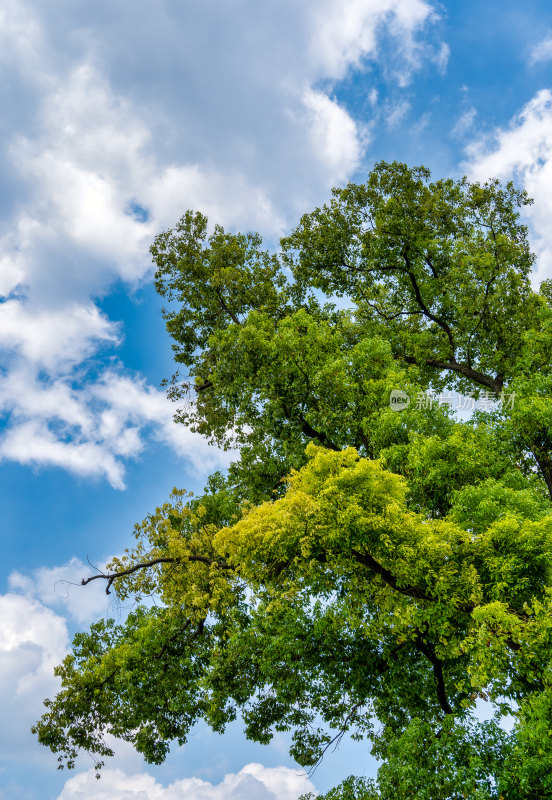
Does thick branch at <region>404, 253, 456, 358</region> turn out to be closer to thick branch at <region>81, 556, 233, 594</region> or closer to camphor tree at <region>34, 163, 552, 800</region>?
camphor tree at <region>34, 163, 552, 800</region>

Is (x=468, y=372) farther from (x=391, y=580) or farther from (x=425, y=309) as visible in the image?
(x=391, y=580)

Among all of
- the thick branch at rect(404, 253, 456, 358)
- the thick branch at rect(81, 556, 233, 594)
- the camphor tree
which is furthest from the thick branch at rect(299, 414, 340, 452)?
the thick branch at rect(404, 253, 456, 358)

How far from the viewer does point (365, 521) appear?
9.14 meters

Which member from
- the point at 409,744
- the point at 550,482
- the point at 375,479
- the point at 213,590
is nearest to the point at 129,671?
the point at 213,590

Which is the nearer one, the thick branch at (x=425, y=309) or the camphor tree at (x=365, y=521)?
the camphor tree at (x=365, y=521)

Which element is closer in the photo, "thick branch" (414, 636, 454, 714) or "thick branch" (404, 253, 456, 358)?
"thick branch" (414, 636, 454, 714)

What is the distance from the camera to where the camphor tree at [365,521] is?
9320 millimetres

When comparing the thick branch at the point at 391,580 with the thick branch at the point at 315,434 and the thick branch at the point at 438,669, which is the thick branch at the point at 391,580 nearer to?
the thick branch at the point at 438,669

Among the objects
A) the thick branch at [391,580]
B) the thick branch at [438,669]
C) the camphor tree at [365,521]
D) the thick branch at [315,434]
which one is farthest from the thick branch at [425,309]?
the thick branch at [391,580]

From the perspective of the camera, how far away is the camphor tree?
30.6 feet

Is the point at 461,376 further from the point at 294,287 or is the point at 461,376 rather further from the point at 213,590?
the point at 213,590

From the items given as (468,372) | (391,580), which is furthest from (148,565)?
(468,372)

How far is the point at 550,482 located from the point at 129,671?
40.2 feet

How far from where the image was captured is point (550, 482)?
1423 centimetres
